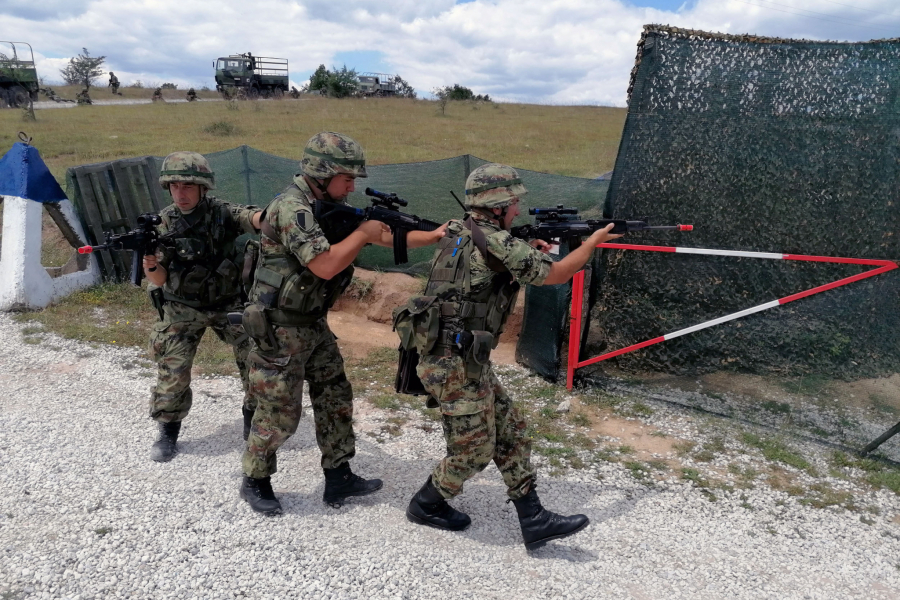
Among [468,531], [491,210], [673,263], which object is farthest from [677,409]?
[491,210]

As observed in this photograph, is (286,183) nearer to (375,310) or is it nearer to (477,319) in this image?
(375,310)

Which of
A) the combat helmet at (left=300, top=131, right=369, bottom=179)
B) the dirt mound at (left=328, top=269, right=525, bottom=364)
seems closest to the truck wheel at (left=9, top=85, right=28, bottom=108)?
the dirt mound at (left=328, top=269, right=525, bottom=364)

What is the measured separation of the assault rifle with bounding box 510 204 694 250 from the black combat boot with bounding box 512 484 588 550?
131 centimetres

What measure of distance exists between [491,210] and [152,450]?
8.94 feet

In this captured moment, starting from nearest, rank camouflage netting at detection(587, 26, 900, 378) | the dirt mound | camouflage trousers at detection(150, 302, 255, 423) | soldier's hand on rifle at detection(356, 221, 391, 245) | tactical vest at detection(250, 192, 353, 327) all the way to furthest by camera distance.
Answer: soldier's hand on rifle at detection(356, 221, 391, 245) < tactical vest at detection(250, 192, 353, 327) < camouflage trousers at detection(150, 302, 255, 423) < camouflage netting at detection(587, 26, 900, 378) < the dirt mound

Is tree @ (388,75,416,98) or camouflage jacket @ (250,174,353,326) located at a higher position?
tree @ (388,75,416,98)

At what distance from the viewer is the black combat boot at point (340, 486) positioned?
3738mm

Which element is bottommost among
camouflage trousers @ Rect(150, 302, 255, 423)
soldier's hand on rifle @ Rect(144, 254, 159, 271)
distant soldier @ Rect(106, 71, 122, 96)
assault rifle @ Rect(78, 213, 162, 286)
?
camouflage trousers @ Rect(150, 302, 255, 423)

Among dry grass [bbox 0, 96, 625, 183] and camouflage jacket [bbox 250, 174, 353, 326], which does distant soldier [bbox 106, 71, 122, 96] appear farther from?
camouflage jacket [bbox 250, 174, 353, 326]

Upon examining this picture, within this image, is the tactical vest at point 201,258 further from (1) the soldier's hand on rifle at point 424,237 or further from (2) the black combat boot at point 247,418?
(1) the soldier's hand on rifle at point 424,237

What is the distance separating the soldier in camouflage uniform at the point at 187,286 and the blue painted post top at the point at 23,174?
413 centimetres

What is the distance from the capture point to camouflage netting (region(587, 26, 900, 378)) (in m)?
4.52

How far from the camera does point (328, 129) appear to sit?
20953 mm

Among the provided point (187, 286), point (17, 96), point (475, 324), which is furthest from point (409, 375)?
point (17, 96)
